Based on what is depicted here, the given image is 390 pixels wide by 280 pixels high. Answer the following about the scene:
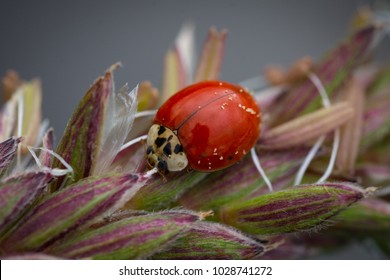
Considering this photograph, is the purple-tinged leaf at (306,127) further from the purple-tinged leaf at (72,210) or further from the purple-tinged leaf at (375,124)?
the purple-tinged leaf at (72,210)

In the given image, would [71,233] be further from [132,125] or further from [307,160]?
[307,160]

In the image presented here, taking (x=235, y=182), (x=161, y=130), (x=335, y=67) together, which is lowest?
(x=235, y=182)

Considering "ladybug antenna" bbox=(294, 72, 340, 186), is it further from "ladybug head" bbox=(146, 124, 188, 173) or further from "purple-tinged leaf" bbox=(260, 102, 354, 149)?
"ladybug head" bbox=(146, 124, 188, 173)

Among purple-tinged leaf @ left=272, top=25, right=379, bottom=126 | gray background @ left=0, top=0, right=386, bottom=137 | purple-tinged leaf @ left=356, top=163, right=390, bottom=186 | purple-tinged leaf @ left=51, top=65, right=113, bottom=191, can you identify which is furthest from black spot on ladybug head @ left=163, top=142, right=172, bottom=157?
gray background @ left=0, top=0, right=386, bottom=137

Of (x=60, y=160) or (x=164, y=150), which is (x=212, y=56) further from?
(x=60, y=160)

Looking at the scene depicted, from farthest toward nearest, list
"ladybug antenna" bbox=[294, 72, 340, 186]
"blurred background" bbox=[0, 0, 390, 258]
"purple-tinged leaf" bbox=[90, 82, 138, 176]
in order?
"blurred background" bbox=[0, 0, 390, 258] → "ladybug antenna" bbox=[294, 72, 340, 186] → "purple-tinged leaf" bbox=[90, 82, 138, 176]

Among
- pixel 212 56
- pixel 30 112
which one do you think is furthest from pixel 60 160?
pixel 212 56

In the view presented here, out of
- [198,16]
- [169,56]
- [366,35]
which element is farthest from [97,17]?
[366,35]
